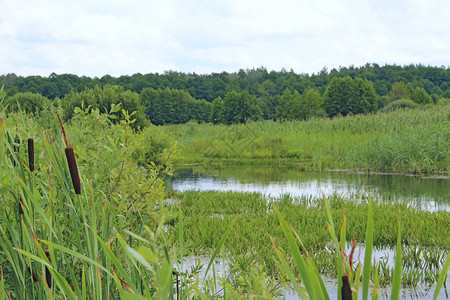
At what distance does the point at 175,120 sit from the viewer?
60469mm

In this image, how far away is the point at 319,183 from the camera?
11.9 metres

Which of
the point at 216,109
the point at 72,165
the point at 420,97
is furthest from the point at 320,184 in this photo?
the point at 420,97

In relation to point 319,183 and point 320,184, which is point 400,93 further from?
point 320,184

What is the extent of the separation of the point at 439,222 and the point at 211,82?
65.4 meters

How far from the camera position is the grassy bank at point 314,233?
183 inches

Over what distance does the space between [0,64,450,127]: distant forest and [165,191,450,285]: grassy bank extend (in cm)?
3926

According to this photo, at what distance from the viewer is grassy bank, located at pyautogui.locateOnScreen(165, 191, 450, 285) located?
4.66 metres

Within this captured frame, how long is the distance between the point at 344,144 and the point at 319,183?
23.1 feet

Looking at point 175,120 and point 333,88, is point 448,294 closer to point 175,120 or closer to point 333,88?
point 333,88

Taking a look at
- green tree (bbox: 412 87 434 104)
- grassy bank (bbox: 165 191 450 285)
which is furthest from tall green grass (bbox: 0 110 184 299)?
green tree (bbox: 412 87 434 104)

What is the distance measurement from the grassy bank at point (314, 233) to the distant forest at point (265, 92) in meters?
39.3

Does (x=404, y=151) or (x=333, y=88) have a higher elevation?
(x=333, y=88)

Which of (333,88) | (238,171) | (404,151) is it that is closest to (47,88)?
(333,88)

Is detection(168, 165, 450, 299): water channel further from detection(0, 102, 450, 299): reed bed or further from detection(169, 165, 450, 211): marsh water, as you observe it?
detection(0, 102, 450, 299): reed bed
